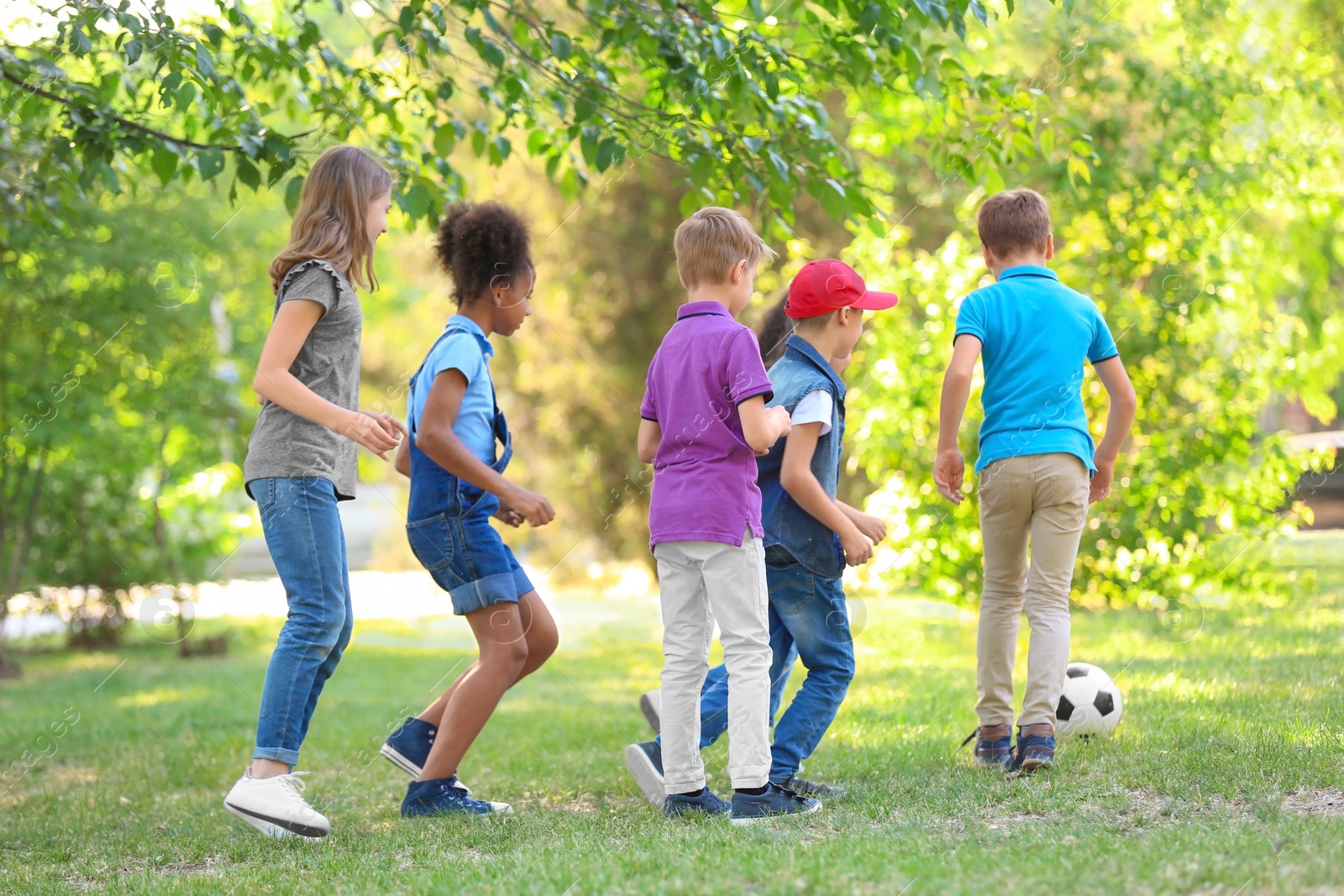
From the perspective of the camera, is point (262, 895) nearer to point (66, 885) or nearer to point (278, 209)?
point (66, 885)

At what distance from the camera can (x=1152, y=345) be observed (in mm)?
8664

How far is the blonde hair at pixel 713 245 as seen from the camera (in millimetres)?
3598

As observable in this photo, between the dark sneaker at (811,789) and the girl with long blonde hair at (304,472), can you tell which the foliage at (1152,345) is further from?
the girl with long blonde hair at (304,472)

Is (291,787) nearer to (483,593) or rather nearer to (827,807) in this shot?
(483,593)

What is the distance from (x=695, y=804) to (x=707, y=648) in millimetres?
441

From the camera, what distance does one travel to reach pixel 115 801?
468 centimetres

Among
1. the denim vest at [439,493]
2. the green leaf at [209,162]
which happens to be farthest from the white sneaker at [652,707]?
the green leaf at [209,162]

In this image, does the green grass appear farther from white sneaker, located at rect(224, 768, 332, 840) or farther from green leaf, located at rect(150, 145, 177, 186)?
green leaf, located at rect(150, 145, 177, 186)

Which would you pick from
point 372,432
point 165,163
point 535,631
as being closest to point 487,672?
point 535,631

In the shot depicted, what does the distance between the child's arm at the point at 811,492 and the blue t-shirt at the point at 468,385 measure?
92 cm

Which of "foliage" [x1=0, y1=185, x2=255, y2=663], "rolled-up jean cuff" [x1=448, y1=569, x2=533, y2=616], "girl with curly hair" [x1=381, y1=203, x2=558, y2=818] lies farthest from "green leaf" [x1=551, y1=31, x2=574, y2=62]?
"foliage" [x1=0, y1=185, x2=255, y2=663]

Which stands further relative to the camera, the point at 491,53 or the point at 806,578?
the point at 491,53

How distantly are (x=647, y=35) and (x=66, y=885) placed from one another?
3.31m

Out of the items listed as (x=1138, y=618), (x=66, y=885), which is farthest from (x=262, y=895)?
(x=1138, y=618)
